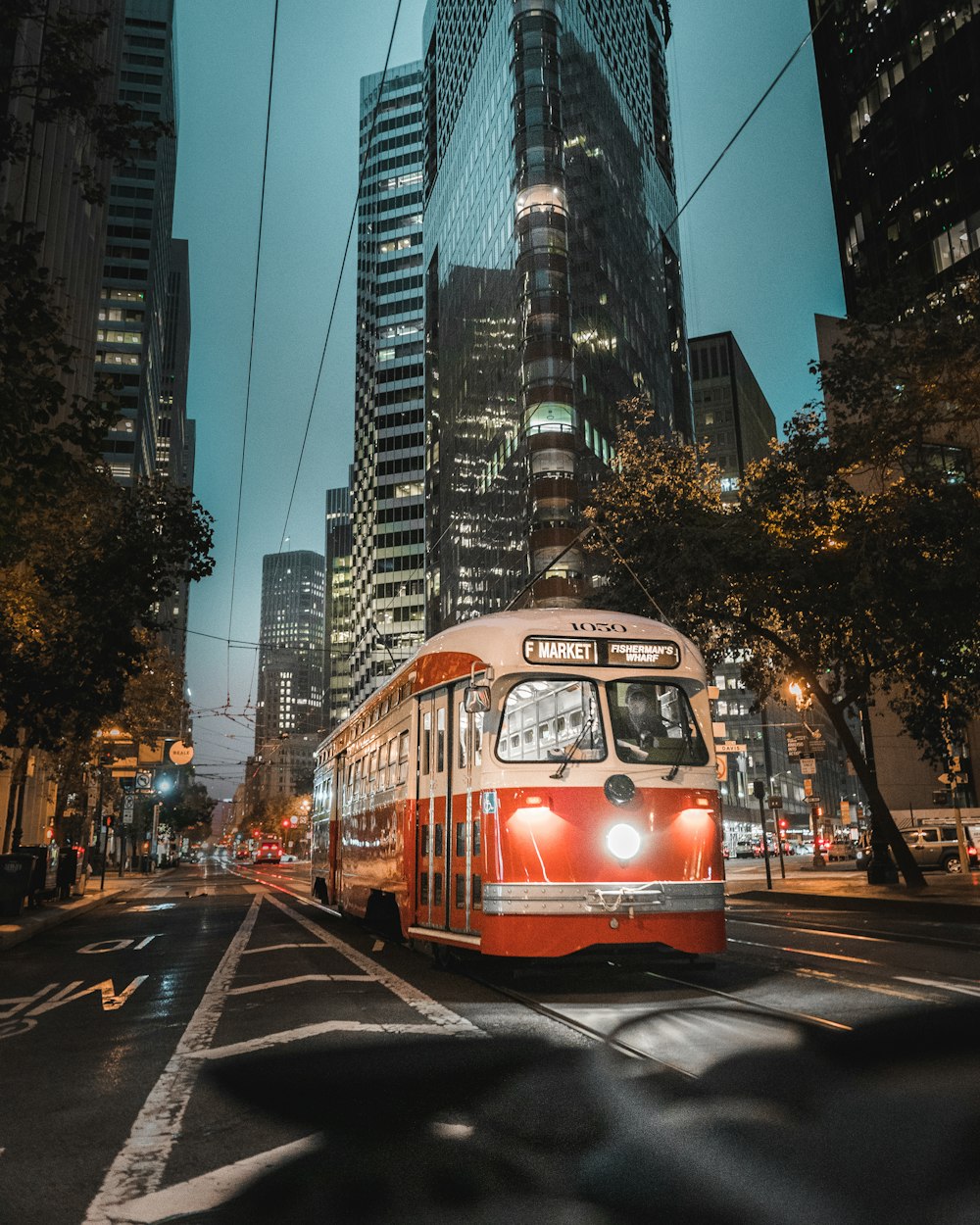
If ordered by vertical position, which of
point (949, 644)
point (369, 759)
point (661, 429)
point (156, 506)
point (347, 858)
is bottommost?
point (347, 858)

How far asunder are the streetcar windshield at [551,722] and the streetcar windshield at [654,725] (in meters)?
0.22

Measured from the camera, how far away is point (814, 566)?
19938 millimetres

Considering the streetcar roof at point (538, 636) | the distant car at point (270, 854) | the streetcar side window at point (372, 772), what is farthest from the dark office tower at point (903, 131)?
the distant car at point (270, 854)

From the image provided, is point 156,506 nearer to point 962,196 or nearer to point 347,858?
point 347,858

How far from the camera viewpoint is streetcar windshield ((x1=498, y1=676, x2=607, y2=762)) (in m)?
9.19

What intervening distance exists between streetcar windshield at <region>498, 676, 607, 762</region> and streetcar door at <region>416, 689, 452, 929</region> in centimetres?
121

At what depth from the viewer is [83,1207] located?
151 inches

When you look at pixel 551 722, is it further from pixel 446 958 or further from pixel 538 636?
pixel 446 958

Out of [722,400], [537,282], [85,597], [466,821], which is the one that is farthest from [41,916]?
[722,400]

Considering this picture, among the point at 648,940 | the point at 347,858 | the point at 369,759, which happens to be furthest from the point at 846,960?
the point at 347,858

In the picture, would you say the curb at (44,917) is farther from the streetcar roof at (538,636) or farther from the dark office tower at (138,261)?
the dark office tower at (138,261)

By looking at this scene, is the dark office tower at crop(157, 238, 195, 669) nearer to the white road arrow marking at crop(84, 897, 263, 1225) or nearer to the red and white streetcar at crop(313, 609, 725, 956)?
the red and white streetcar at crop(313, 609, 725, 956)

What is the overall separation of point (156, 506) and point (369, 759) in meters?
6.99

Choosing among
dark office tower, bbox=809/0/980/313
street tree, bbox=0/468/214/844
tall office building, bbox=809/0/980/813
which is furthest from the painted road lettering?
dark office tower, bbox=809/0/980/313
